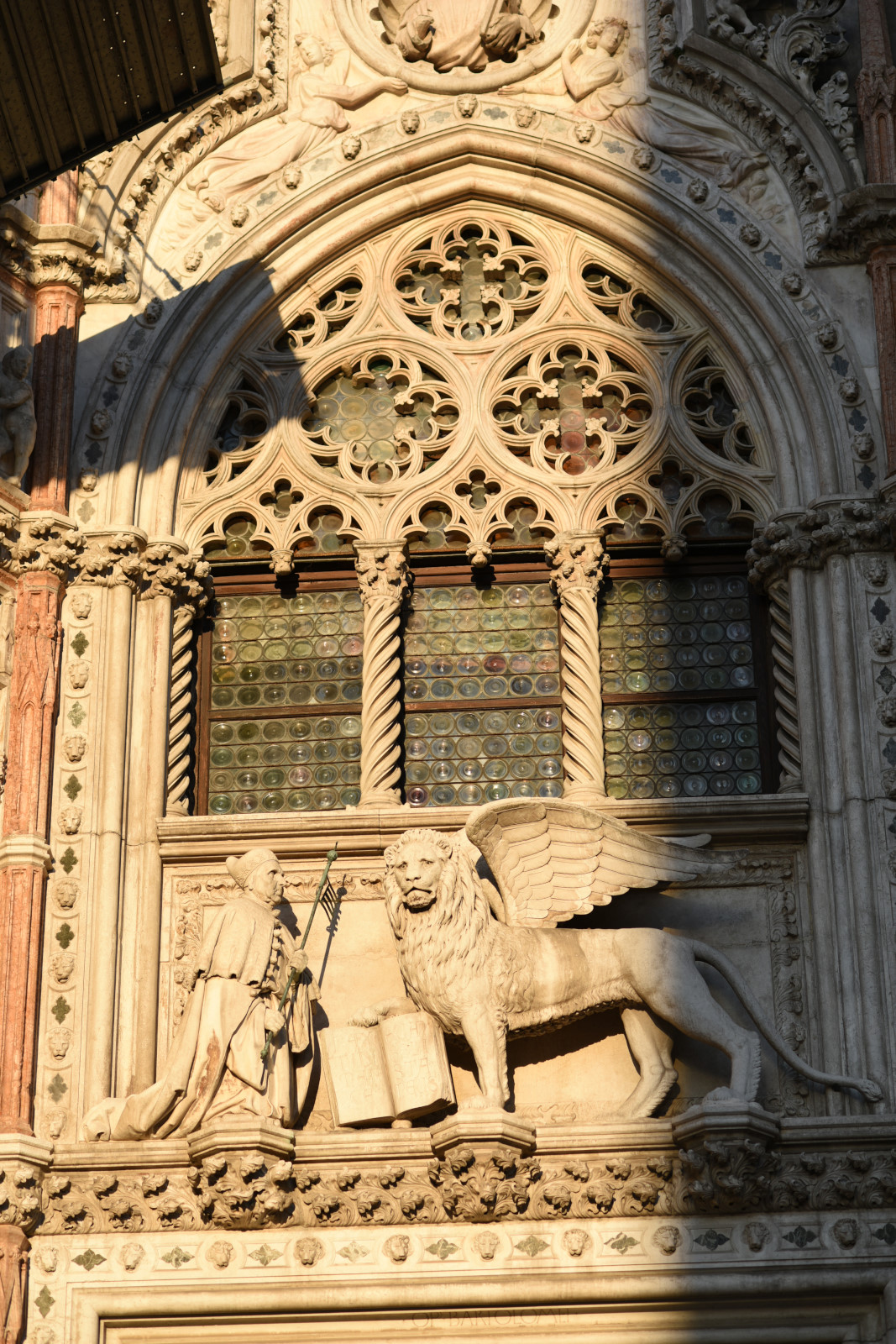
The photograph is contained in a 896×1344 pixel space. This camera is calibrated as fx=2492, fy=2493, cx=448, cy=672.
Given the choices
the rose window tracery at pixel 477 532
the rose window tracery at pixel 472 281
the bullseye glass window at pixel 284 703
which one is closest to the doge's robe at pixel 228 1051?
the rose window tracery at pixel 477 532

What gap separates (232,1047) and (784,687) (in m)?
4.32

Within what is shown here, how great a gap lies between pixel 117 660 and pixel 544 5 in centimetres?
594

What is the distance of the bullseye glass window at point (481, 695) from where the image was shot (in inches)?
643

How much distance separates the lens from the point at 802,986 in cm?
1513

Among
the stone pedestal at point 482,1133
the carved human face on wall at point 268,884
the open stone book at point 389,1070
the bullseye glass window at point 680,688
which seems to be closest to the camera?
the stone pedestal at point 482,1133

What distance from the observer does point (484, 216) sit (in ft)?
58.7

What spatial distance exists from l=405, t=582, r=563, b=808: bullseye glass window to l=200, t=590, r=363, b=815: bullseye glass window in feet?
1.36

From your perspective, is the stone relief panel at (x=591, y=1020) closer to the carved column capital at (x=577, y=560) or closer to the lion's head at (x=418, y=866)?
the lion's head at (x=418, y=866)

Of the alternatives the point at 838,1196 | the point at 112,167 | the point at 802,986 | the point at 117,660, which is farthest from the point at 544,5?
the point at 838,1196

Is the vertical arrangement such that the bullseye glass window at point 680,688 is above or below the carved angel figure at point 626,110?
below

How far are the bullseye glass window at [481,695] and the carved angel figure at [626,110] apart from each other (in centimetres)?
328

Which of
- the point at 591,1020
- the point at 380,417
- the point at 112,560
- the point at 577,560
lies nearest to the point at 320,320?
the point at 380,417

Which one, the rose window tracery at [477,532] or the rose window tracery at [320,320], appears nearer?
the rose window tracery at [477,532]

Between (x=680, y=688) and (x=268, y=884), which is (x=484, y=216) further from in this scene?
(x=268, y=884)
